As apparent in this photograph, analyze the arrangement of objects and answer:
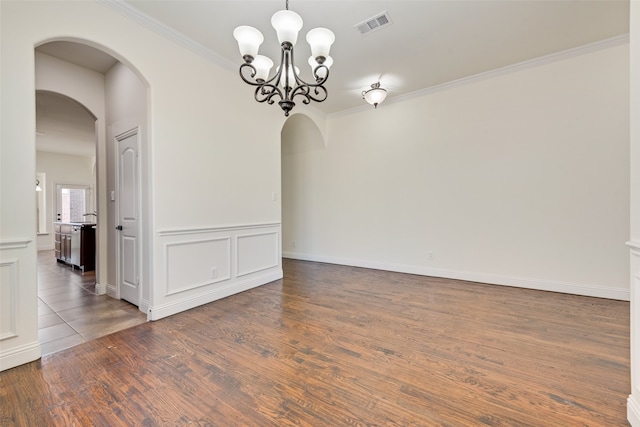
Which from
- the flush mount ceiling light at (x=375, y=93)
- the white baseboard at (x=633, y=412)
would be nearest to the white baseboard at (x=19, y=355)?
the white baseboard at (x=633, y=412)

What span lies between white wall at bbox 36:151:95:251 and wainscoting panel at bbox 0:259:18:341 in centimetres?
835

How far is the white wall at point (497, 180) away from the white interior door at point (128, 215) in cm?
337

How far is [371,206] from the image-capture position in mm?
5051

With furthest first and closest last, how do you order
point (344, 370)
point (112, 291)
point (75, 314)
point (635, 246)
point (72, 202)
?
point (72, 202), point (112, 291), point (75, 314), point (344, 370), point (635, 246)

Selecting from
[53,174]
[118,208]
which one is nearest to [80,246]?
[118,208]

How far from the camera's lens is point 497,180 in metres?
3.91

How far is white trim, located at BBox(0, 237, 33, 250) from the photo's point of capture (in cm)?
188

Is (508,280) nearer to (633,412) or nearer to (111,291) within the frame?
(633,412)

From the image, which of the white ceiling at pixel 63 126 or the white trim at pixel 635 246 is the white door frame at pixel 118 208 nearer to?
the white ceiling at pixel 63 126

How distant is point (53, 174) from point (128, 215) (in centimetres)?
751

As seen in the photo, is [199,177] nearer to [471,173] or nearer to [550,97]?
[471,173]

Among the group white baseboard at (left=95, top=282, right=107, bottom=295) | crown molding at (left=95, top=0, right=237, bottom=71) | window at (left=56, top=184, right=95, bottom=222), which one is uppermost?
crown molding at (left=95, top=0, right=237, bottom=71)

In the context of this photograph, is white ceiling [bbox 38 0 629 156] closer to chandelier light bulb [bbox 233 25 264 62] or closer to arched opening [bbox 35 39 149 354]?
arched opening [bbox 35 39 149 354]

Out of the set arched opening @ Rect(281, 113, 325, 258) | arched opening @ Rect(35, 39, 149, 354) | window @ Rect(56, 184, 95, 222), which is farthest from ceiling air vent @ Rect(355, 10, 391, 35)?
window @ Rect(56, 184, 95, 222)
